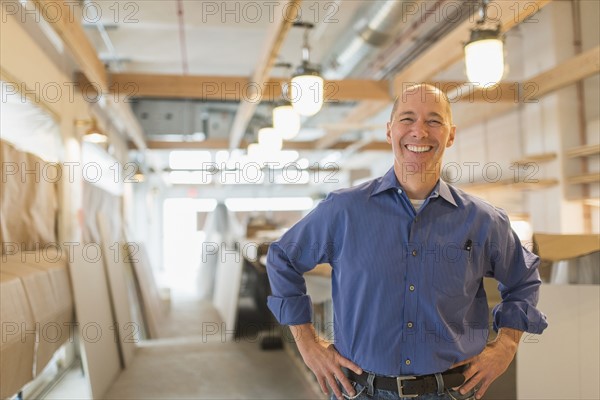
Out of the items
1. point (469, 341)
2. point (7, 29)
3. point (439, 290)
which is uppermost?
point (7, 29)

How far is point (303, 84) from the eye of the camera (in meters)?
3.10

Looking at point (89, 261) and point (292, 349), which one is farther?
point (292, 349)

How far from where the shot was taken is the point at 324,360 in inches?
54.9

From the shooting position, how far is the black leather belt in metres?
1.31

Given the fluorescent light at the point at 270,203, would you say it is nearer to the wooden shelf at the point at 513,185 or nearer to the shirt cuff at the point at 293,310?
the wooden shelf at the point at 513,185

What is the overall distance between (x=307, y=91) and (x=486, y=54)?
110cm

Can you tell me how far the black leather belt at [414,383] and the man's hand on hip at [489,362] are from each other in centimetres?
3

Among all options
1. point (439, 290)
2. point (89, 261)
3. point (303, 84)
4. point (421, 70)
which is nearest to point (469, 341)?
point (439, 290)

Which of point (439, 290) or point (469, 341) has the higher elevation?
point (439, 290)

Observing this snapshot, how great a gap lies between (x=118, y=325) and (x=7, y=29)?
2.61 meters

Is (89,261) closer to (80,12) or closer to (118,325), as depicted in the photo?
(118,325)

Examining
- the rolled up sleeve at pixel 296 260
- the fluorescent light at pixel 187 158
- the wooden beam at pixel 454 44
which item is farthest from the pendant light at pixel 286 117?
the fluorescent light at pixel 187 158

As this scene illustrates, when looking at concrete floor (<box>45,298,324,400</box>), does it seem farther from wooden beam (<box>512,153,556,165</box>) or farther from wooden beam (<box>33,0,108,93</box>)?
wooden beam (<box>512,153,556,165</box>)

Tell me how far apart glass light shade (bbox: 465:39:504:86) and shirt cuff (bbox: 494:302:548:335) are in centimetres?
146
